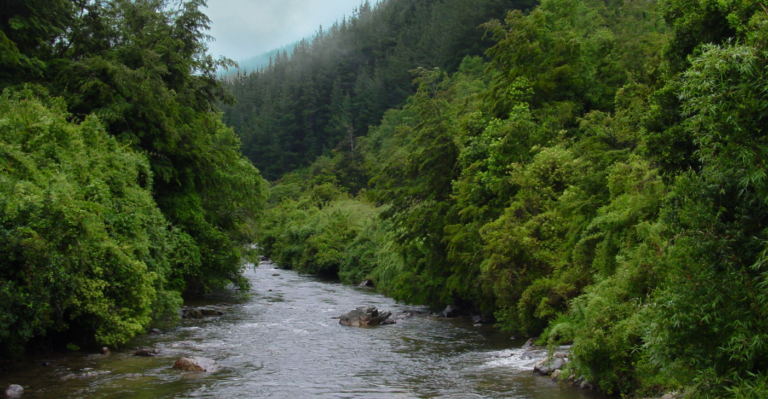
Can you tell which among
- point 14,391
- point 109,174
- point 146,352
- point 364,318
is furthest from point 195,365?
point 364,318

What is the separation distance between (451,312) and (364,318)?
529cm

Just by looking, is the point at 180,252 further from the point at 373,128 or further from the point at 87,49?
the point at 373,128

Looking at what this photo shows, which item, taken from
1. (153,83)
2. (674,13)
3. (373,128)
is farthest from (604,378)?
(373,128)

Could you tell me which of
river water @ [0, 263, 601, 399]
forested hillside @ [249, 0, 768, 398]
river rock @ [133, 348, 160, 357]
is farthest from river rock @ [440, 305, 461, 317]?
river rock @ [133, 348, 160, 357]

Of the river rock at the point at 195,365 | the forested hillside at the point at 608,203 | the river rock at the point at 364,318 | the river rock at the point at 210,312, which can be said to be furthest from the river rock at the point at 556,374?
the river rock at the point at 210,312

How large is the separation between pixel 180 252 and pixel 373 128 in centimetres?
7593

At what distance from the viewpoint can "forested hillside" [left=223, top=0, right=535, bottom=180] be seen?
94750 millimetres

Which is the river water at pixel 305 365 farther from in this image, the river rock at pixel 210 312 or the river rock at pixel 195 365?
the river rock at pixel 210 312

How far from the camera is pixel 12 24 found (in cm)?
2250

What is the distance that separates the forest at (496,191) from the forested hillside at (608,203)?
5cm

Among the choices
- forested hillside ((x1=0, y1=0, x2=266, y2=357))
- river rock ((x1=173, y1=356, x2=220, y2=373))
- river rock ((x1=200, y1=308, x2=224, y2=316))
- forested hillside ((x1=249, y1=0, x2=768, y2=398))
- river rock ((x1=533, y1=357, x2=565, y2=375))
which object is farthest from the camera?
river rock ((x1=200, y1=308, x2=224, y2=316))

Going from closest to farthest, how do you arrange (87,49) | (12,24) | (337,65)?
(12,24), (87,49), (337,65)

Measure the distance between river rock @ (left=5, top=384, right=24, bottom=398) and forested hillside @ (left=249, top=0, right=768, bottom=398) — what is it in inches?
489

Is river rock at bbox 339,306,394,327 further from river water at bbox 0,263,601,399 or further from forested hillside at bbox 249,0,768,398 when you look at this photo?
forested hillside at bbox 249,0,768,398
